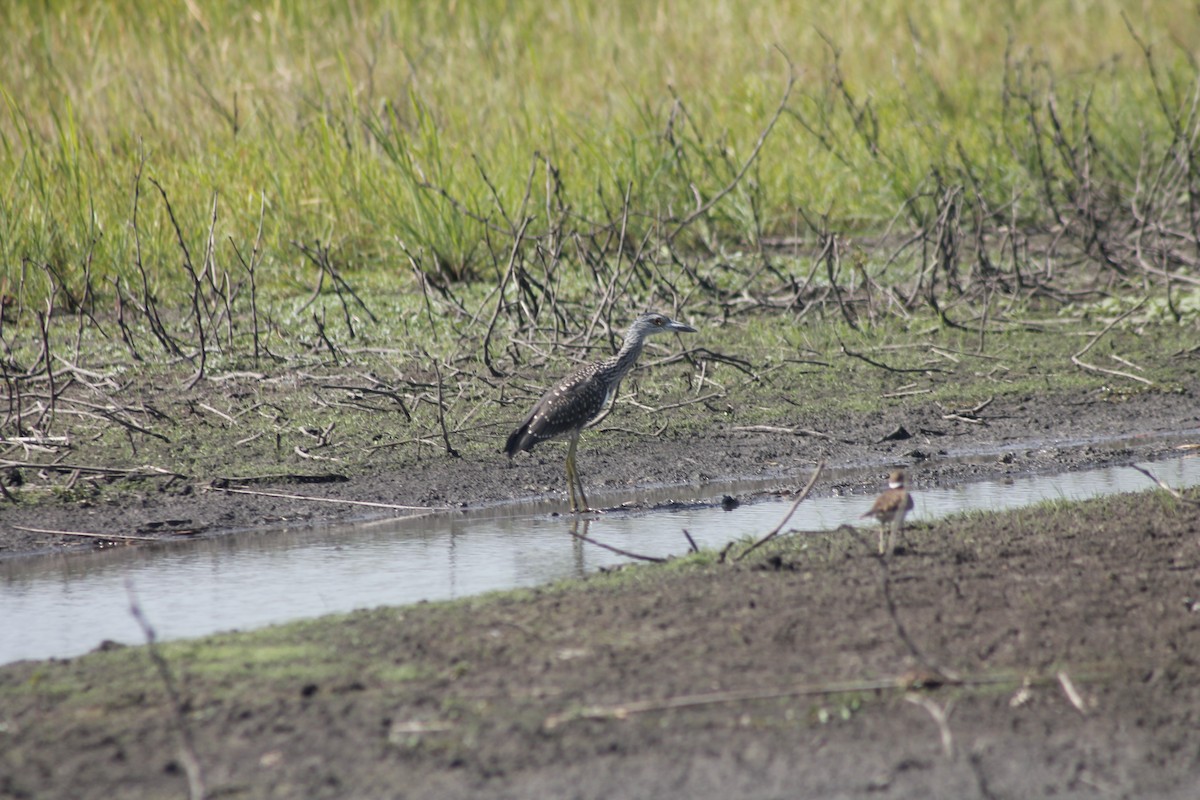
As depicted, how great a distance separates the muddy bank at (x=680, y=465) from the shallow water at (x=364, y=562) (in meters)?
0.20

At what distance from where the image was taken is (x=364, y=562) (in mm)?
5977

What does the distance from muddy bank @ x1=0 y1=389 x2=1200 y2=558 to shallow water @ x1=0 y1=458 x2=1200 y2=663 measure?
0.67 ft

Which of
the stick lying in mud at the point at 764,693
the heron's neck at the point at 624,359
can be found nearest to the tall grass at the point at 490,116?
the heron's neck at the point at 624,359

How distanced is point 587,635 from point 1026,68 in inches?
455

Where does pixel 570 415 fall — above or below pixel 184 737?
above

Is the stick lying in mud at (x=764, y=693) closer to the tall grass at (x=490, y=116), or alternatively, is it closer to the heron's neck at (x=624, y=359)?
the heron's neck at (x=624, y=359)

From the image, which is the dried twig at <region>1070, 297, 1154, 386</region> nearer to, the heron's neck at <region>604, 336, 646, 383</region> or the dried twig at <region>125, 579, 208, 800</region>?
the heron's neck at <region>604, 336, 646, 383</region>

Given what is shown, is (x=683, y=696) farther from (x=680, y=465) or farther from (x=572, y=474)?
A: (x=680, y=465)

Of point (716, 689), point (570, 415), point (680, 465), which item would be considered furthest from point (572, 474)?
point (716, 689)

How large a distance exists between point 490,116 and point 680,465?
5777 millimetres

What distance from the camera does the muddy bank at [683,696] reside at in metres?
3.65

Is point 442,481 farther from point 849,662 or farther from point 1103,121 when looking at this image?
point 1103,121

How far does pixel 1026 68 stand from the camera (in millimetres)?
14508

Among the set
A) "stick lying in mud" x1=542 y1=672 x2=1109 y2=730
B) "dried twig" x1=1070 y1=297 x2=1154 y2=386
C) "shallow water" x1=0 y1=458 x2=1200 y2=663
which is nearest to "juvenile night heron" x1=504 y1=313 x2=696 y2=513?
"shallow water" x1=0 y1=458 x2=1200 y2=663
